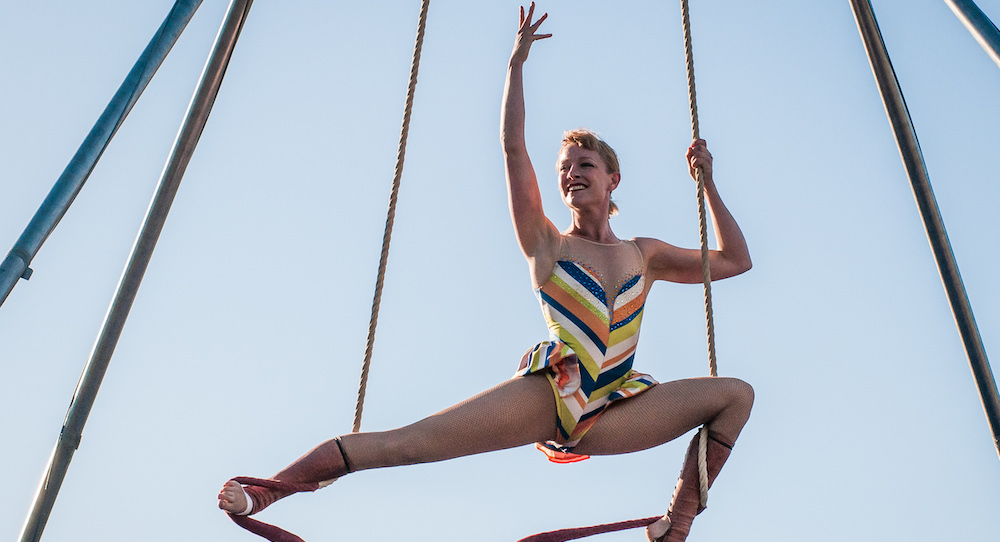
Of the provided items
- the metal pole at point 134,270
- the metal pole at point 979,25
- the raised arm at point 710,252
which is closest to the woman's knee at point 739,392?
the raised arm at point 710,252

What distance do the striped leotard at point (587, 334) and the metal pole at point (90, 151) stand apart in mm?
1915

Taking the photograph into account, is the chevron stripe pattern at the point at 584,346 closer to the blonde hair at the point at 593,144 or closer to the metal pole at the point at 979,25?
the blonde hair at the point at 593,144

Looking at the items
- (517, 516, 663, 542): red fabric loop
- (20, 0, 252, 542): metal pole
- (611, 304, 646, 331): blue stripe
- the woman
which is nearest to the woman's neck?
the woman

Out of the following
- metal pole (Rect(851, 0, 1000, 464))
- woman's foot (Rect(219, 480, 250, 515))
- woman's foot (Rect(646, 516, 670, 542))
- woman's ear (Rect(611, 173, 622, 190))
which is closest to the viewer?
woman's foot (Rect(219, 480, 250, 515))

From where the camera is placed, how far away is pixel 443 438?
11.6 feet

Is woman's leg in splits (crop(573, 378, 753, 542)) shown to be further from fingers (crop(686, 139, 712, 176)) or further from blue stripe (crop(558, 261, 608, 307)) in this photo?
fingers (crop(686, 139, 712, 176))

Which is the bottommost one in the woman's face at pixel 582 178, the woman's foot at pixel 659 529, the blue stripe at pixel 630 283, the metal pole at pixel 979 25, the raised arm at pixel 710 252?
the woman's foot at pixel 659 529

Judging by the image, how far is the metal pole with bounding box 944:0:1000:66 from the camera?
450 cm

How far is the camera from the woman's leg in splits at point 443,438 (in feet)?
11.3

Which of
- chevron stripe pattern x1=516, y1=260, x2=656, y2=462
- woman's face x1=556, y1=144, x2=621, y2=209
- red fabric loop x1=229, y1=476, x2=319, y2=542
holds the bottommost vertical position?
red fabric loop x1=229, y1=476, x2=319, y2=542

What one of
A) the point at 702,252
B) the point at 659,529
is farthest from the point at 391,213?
the point at 659,529

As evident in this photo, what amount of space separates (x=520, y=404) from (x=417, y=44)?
150cm

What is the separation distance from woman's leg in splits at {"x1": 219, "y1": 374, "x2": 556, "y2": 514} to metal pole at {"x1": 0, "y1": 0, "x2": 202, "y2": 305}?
1.55 metres

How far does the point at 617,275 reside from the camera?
3.98 m
